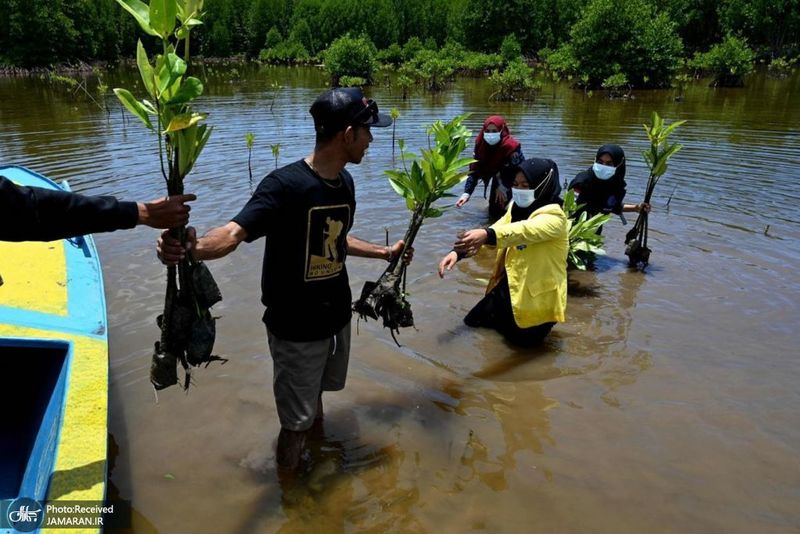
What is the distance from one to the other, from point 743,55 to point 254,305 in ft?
97.1

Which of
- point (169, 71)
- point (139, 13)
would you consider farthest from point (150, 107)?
point (139, 13)

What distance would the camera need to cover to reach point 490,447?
12.0 feet

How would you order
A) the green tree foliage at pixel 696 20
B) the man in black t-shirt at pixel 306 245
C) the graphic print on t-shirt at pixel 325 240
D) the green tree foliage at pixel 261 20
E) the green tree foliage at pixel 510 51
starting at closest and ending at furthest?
the man in black t-shirt at pixel 306 245 < the graphic print on t-shirt at pixel 325 240 < the green tree foliage at pixel 510 51 < the green tree foliage at pixel 696 20 < the green tree foliage at pixel 261 20

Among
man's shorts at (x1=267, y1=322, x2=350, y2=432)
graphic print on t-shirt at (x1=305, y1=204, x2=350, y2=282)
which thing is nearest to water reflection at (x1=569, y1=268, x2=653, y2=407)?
man's shorts at (x1=267, y1=322, x2=350, y2=432)

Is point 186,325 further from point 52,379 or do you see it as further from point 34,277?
point 34,277

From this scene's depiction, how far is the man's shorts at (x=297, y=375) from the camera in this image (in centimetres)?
299

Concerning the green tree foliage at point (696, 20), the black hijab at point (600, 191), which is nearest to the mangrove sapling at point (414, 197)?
the black hijab at point (600, 191)

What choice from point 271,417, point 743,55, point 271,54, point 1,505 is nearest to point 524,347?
point 271,417

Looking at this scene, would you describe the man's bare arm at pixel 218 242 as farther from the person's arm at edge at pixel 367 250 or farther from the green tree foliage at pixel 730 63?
the green tree foliage at pixel 730 63

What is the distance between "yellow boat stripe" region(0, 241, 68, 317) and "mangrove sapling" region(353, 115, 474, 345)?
6.93 feet

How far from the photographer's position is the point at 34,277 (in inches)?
164

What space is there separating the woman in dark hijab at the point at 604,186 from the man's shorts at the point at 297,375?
442cm

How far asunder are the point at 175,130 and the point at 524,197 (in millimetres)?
2924

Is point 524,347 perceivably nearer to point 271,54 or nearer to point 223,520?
point 223,520
